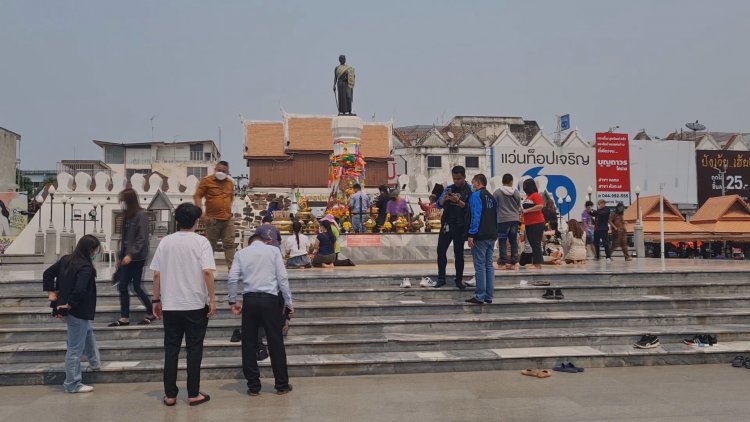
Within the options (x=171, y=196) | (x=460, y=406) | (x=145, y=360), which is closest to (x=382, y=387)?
(x=460, y=406)

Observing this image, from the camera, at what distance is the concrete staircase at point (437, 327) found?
20.7 ft

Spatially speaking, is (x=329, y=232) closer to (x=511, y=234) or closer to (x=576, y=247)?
(x=511, y=234)

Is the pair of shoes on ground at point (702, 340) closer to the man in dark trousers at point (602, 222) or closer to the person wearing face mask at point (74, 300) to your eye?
the person wearing face mask at point (74, 300)

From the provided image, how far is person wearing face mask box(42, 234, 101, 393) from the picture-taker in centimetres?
555

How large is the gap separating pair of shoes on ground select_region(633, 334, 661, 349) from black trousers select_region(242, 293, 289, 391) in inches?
152

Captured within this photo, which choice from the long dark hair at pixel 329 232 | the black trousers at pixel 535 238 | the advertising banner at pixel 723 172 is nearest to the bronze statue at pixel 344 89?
the long dark hair at pixel 329 232

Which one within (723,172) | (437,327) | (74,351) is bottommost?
(437,327)

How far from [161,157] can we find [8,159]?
10900 millimetres

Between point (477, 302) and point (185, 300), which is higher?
point (185, 300)

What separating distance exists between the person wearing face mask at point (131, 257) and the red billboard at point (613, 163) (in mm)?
38966

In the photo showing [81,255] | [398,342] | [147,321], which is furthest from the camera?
[147,321]

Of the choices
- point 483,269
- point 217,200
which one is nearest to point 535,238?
point 483,269

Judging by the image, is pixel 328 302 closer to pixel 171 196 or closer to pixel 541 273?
pixel 541 273

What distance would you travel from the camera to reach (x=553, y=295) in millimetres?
8211
